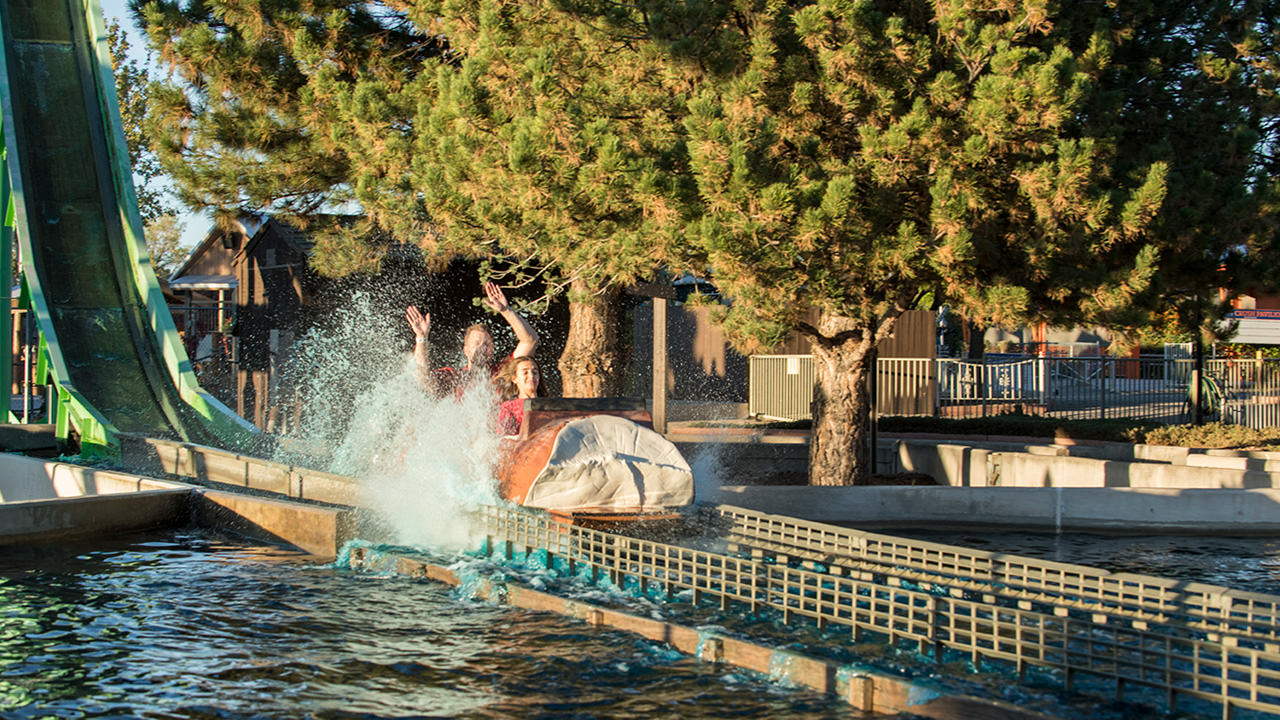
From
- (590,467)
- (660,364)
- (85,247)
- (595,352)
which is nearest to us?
(590,467)

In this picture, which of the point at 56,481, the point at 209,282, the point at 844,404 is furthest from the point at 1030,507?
the point at 209,282

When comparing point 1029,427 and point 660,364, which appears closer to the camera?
point 660,364

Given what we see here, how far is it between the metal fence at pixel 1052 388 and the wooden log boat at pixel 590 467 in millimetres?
13658

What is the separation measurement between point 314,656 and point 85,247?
17972mm

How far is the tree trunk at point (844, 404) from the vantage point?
50.3 feet

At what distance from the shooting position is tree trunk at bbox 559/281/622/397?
2016 centimetres

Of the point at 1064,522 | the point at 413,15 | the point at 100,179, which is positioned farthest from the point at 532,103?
the point at 100,179

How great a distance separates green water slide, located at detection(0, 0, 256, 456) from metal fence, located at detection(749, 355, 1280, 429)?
12.1 meters

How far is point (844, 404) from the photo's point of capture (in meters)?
15.4

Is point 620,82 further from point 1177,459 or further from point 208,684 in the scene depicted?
point 1177,459

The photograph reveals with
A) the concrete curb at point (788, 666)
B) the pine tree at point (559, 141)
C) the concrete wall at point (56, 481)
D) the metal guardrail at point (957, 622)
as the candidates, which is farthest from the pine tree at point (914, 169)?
the concrete wall at point (56, 481)

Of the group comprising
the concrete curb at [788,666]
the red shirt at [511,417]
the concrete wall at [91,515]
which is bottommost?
the concrete curb at [788,666]

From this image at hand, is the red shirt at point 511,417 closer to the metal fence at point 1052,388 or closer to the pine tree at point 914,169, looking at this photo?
the pine tree at point 914,169

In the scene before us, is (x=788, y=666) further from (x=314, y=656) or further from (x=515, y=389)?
(x=515, y=389)
